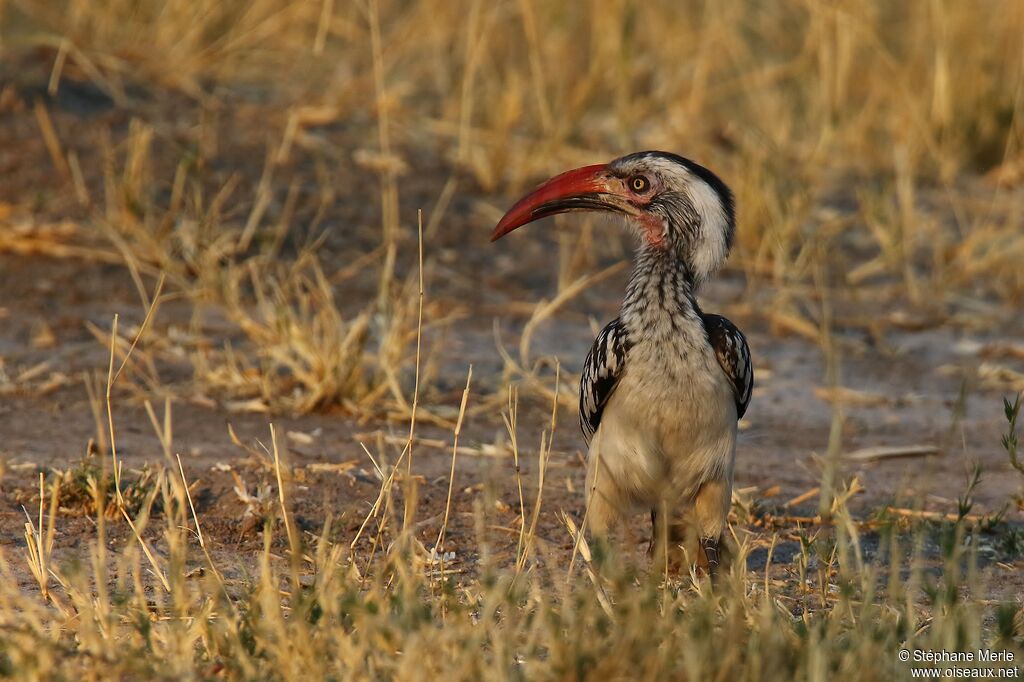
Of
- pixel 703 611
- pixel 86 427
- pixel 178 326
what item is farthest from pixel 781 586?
pixel 178 326

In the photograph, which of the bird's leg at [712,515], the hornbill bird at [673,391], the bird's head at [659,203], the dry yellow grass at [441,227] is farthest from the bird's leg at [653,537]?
the bird's head at [659,203]

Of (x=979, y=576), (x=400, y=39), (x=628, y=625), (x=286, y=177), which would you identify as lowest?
(x=979, y=576)

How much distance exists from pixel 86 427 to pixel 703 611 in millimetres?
2896

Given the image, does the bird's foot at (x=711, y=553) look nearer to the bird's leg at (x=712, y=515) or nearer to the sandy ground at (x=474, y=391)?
the bird's leg at (x=712, y=515)

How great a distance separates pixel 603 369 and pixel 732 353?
359 mm

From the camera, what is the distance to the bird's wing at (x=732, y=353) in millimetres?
4145

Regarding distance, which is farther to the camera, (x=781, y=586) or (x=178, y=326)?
(x=178, y=326)

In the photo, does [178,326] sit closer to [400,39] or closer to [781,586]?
[400,39]

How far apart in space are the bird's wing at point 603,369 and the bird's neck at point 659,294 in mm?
54

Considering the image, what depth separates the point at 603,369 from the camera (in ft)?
13.8

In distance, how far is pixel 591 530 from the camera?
4.26 metres

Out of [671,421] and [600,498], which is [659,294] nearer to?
[671,421]

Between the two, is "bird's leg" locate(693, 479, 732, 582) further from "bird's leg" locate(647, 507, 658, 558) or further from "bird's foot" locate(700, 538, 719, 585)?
"bird's leg" locate(647, 507, 658, 558)

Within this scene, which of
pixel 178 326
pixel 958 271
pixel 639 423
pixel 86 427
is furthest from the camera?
pixel 958 271
